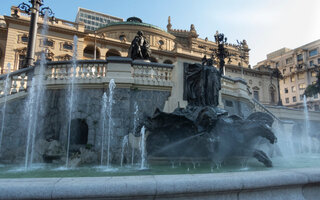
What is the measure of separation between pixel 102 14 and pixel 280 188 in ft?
275

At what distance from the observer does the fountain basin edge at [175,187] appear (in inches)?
93.3

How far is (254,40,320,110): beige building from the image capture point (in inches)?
2557

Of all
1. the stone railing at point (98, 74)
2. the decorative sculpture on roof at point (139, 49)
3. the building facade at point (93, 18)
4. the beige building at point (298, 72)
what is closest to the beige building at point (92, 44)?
the decorative sculpture on roof at point (139, 49)

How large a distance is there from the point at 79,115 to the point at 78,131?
68cm

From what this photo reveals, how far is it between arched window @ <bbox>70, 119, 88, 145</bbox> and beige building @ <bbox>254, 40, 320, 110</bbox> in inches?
2583

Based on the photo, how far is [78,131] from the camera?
9.08 meters

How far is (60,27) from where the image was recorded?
34969 mm

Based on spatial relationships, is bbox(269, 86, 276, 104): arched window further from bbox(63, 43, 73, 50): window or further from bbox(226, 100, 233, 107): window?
bbox(226, 100, 233, 107): window

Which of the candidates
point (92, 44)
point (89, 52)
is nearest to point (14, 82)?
point (92, 44)

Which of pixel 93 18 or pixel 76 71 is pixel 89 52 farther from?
pixel 93 18

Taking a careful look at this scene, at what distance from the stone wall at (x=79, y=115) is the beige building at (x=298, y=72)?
64.4 m

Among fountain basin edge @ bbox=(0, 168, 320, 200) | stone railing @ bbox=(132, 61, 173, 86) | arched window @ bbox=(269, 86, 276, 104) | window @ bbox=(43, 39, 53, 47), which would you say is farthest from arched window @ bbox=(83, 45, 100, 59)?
arched window @ bbox=(269, 86, 276, 104)

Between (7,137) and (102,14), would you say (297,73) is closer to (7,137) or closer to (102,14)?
(102,14)

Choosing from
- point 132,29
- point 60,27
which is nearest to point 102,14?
point 132,29
